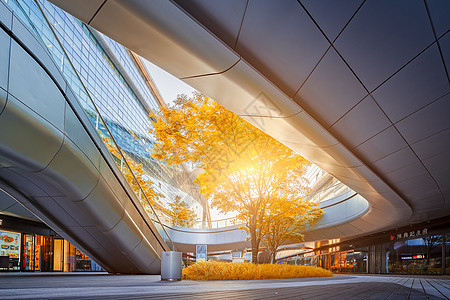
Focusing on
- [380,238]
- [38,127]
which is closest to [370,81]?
[38,127]

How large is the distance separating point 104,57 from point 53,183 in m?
41.9

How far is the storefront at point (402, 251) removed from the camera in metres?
23.8

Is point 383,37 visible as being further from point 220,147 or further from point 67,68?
point 220,147

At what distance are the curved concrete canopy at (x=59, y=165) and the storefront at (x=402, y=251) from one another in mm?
18993

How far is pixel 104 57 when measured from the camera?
4834 centimetres

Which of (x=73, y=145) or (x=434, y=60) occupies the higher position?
(x=434, y=60)

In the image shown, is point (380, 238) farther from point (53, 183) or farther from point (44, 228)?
point (53, 183)

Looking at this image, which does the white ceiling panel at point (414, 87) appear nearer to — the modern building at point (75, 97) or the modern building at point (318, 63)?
the modern building at point (318, 63)

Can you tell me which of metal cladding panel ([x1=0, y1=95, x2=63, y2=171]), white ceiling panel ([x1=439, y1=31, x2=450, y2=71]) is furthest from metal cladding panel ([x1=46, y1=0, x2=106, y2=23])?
white ceiling panel ([x1=439, y1=31, x2=450, y2=71])

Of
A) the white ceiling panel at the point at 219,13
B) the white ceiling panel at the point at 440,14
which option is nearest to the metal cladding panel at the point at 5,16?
the white ceiling panel at the point at 219,13

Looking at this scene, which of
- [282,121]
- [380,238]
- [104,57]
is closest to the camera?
[282,121]

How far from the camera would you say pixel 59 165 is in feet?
31.9

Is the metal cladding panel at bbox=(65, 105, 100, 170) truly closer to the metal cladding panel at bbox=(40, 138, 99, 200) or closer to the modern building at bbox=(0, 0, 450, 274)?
the modern building at bbox=(0, 0, 450, 274)

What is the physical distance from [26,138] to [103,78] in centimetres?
4071
